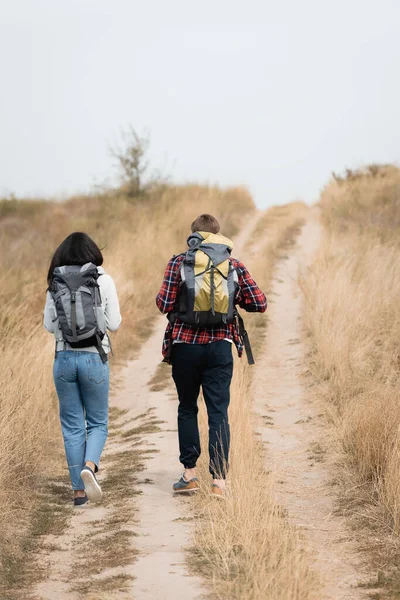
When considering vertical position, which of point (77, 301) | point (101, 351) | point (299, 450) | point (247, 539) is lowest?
point (299, 450)

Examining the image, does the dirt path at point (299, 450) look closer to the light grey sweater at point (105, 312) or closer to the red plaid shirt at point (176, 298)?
the red plaid shirt at point (176, 298)

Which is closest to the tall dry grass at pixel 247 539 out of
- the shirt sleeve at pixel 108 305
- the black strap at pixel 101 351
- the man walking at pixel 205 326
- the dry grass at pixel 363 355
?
the man walking at pixel 205 326

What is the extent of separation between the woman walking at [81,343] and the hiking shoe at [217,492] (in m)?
0.74

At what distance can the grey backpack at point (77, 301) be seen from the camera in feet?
17.8

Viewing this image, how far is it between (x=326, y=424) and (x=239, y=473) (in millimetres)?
2293

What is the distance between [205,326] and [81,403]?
1035 millimetres

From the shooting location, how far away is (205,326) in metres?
5.55

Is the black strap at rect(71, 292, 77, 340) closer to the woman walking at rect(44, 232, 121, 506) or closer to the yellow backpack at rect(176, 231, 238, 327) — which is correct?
the woman walking at rect(44, 232, 121, 506)

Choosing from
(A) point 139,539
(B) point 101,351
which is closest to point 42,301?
(B) point 101,351

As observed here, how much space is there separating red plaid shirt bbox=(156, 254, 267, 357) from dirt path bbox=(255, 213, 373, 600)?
1229mm

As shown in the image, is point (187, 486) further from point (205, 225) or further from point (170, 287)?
point (205, 225)

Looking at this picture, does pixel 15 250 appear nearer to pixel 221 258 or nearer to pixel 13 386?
pixel 13 386

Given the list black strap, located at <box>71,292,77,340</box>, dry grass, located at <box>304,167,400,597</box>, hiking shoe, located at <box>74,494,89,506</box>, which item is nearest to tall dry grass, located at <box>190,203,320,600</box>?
dry grass, located at <box>304,167,400,597</box>

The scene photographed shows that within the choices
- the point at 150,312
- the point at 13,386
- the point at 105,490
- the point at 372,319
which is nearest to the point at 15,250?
the point at 150,312
